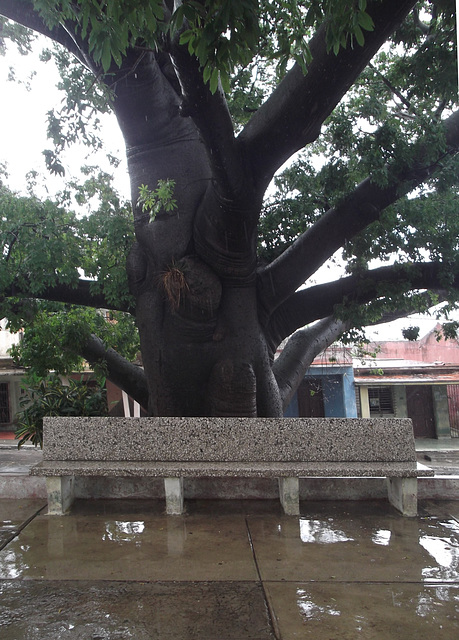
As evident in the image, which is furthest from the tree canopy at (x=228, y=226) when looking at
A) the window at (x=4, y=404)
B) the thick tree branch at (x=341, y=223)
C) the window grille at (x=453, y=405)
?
the window at (x=4, y=404)

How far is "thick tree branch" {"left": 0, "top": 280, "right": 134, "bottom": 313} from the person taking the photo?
6.40 metres

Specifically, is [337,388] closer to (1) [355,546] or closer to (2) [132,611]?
(1) [355,546]

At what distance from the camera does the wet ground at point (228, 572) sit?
268cm

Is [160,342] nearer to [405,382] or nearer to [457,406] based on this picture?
[405,382]

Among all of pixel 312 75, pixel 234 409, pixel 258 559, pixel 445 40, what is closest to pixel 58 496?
pixel 258 559

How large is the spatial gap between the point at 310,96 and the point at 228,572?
3.58 m

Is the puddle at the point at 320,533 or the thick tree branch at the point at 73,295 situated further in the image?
the thick tree branch at the point at 73,295

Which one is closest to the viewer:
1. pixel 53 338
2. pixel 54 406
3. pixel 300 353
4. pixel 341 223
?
pixel 341 223

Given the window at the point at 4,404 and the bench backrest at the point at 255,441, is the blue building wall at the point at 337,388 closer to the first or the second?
the window at the point at 4,404

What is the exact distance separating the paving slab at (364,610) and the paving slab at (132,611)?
13cm

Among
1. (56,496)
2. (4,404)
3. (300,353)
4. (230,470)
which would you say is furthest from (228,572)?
(4,404)

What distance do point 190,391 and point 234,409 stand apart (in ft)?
2.08

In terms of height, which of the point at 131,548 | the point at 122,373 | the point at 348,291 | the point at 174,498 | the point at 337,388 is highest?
the point at 348,291

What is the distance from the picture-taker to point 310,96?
4176 millimetres
